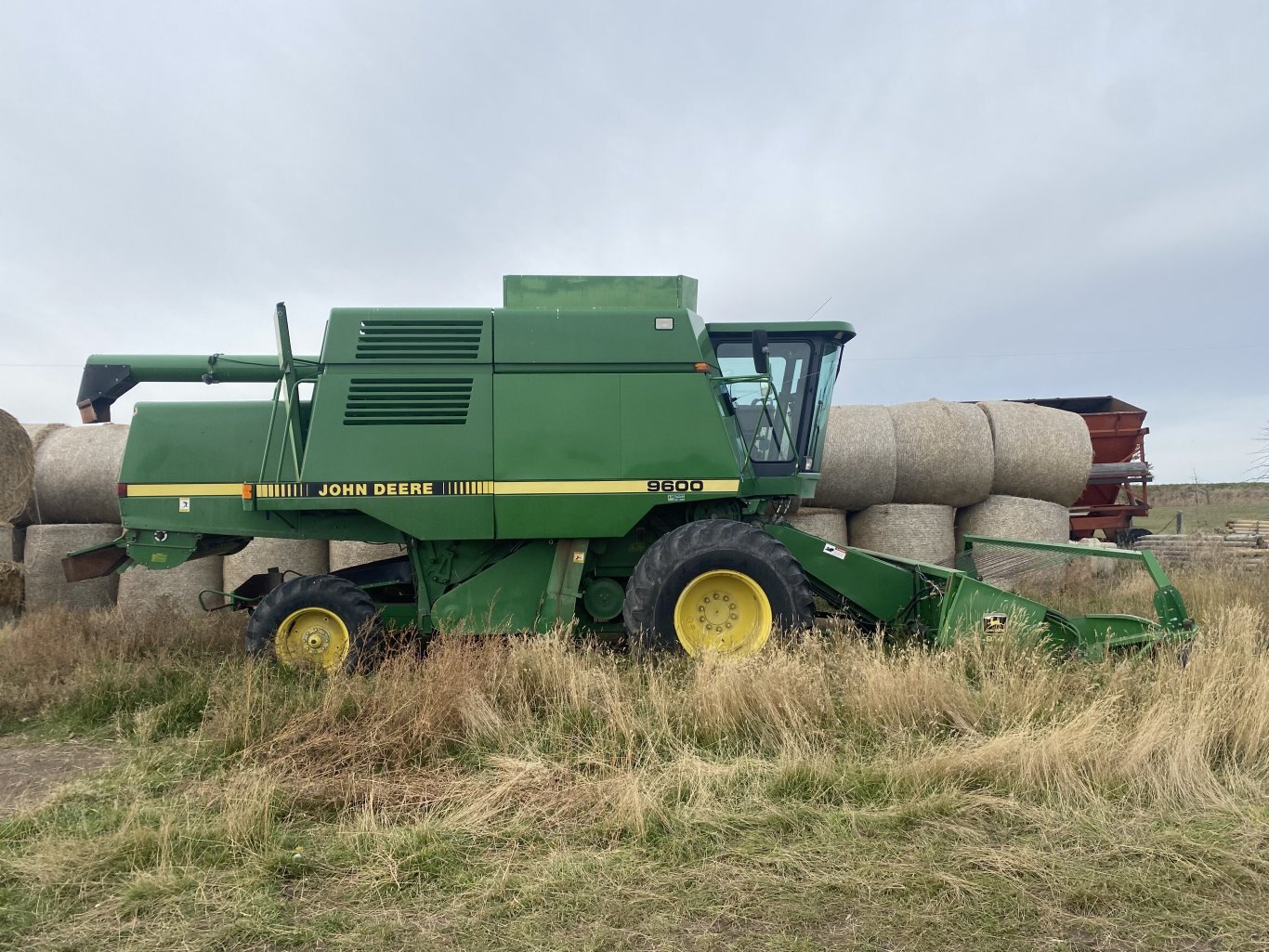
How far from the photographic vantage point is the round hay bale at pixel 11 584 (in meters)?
8.45

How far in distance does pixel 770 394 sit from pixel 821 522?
3333mm

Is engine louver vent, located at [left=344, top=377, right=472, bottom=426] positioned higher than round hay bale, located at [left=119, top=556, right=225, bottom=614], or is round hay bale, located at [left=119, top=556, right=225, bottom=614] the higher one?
engine louver vent, located at [left=344, top=377, right=472, bottom=426]

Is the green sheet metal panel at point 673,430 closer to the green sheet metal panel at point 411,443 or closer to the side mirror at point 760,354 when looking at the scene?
the side mirror at point 760,354

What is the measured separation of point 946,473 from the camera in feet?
31.7

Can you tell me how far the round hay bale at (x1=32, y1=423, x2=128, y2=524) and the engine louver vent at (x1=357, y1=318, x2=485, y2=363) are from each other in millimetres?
4897

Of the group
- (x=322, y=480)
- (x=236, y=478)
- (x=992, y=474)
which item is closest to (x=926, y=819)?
(x=322, y=480)

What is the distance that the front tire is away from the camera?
586 cm

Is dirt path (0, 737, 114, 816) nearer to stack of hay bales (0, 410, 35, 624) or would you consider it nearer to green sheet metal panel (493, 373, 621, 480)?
green sheet metal panel (493, 373, 621, 480)

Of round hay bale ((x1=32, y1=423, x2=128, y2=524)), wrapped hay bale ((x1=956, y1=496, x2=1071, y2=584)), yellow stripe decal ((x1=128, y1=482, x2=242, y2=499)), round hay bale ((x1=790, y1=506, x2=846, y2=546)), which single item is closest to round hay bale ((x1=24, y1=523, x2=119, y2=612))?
round hay bale ((x1=32, y1=423, x2=128, y2=524))

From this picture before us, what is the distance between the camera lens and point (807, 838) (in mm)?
3303

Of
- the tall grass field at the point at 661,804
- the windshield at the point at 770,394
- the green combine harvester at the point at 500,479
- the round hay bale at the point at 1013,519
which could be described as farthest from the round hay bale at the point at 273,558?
the round hay bale at the point at 1013,519

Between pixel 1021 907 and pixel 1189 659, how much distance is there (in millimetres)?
2813

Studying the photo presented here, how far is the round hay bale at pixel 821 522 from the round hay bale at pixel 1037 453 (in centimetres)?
206

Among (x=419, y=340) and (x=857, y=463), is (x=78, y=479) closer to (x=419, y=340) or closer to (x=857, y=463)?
(x=419, y=340)
